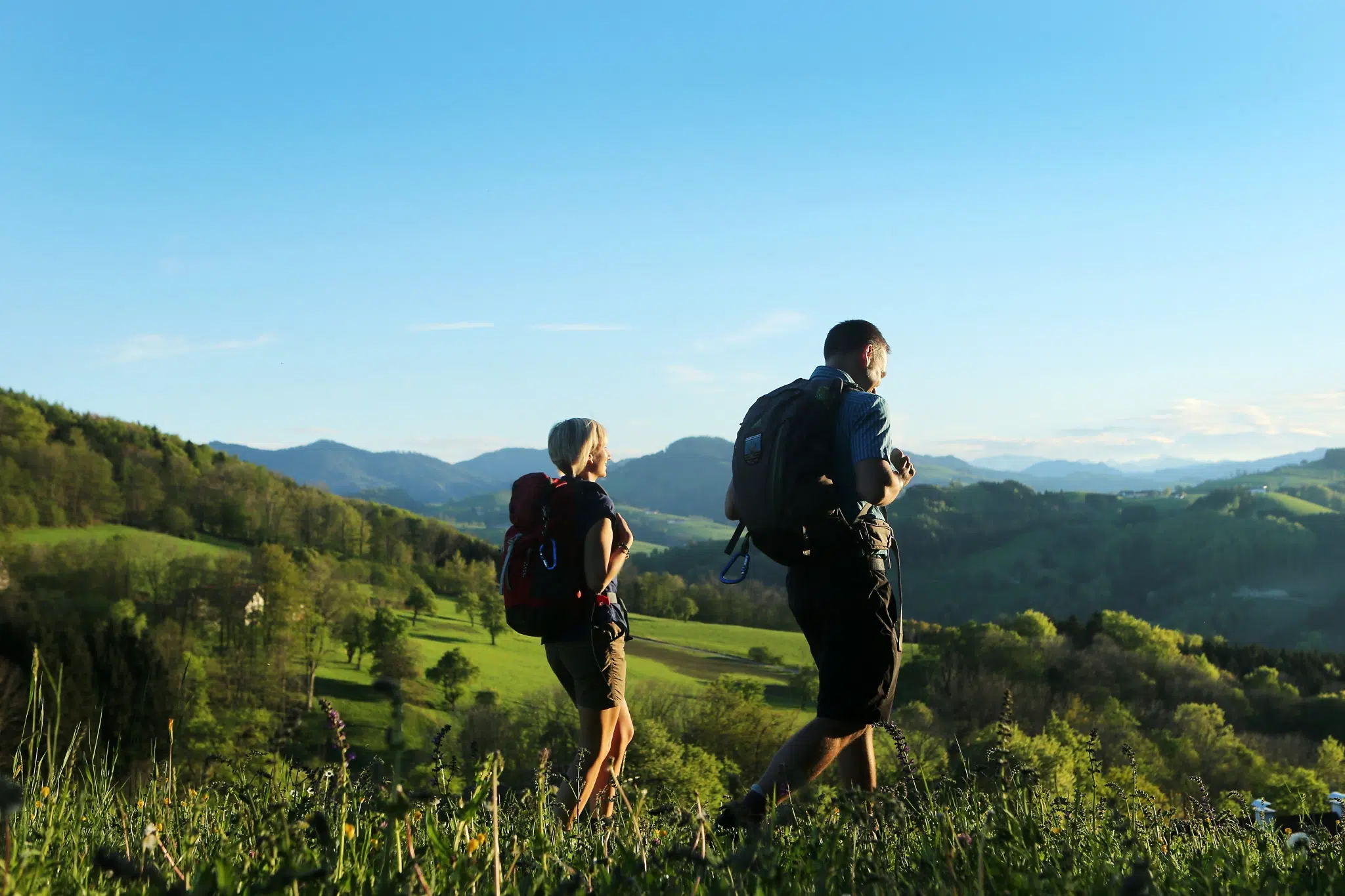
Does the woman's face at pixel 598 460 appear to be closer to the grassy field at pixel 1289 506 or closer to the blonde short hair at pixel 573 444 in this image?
the blonde short hair at pixel 573 444

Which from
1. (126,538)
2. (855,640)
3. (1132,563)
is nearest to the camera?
(855,640)

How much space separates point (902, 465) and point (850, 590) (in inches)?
21.4

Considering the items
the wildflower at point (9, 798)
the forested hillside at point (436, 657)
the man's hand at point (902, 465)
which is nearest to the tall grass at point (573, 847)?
the wildflower at point (9, 798)

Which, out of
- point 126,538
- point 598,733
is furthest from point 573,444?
point 126,538

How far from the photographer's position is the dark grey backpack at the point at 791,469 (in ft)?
12.2

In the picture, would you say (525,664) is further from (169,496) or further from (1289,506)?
(1289,506)

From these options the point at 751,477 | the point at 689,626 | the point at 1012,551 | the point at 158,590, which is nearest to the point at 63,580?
the point at 158,590

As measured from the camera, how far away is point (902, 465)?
12.5 ft

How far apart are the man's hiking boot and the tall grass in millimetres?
82

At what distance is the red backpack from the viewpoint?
4.52 m

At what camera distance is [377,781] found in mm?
2465

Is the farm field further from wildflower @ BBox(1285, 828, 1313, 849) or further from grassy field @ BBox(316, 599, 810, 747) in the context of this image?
wildflower @ BBox(1285, 828, 1313, 849)

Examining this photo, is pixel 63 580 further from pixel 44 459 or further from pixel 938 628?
pixel 938 628

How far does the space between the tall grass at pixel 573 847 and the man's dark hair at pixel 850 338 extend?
1.86 m
